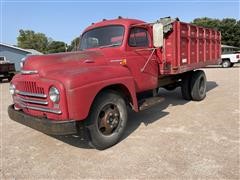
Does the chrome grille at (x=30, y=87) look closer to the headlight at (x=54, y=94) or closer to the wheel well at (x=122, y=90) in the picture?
the headlight at (x=54, y=94)

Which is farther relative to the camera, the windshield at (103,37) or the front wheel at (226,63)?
the front wheel at (226,63)

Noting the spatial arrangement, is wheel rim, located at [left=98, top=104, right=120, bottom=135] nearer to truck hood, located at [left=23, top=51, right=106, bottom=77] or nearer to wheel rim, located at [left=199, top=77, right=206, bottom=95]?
truck hood, located at [left=23, top=51, right=106, bottom=77]

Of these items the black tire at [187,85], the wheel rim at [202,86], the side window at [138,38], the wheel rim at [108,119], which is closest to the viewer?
the wheel rim at [108,119]

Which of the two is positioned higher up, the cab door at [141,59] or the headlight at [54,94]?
the cab door at [141,59]

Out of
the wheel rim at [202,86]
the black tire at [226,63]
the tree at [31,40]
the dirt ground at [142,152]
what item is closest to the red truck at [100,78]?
the dirt ground at [142,152]

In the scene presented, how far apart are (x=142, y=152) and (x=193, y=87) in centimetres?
443

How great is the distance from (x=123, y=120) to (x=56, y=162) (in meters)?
1.47

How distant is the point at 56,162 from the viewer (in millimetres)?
4160

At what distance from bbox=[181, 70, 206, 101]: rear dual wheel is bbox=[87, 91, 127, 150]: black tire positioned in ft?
13.0

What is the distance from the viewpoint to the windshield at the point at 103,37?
5.50 meters

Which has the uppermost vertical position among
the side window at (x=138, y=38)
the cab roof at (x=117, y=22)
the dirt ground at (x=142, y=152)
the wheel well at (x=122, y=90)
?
the cab roof at (x=117, y=22)

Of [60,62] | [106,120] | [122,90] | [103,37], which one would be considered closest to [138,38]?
[103,37]

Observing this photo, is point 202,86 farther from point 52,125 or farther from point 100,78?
point 52,125

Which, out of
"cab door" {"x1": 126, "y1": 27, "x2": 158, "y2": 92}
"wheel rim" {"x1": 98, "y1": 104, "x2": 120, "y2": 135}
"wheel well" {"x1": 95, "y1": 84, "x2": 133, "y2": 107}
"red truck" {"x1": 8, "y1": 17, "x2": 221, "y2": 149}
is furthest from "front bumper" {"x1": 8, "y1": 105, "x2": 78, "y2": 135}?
"cab door" {"x1": 126, "y1": 27, "x2": 158, "y2": 92}
